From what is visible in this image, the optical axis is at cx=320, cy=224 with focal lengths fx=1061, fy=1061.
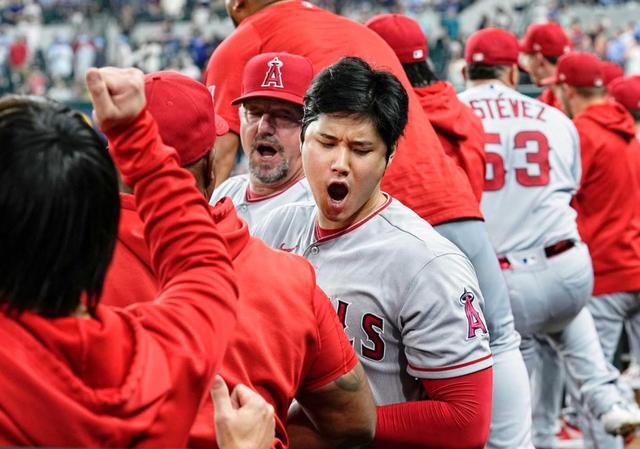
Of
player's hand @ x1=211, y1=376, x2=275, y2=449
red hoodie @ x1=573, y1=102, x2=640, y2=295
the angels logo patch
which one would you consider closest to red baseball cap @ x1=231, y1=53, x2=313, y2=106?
the angels logo patch

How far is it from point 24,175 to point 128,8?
1012 inches

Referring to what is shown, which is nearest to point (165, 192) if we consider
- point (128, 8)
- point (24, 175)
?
point (24, 175)

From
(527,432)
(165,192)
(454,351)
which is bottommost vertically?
(527,432)

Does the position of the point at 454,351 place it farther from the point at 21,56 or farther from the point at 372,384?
the point at 21,56

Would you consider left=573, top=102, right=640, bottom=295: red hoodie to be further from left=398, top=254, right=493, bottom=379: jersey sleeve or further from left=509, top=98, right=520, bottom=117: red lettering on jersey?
left=398, top=254, right=493, bottom=379: jersey sleeve

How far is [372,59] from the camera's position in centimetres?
355

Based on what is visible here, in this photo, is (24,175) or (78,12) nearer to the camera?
(24,175)

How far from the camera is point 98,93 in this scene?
1.56 meters

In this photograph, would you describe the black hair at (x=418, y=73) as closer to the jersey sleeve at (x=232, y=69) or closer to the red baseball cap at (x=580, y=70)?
the jersey sleeve at (x=232, y=69)

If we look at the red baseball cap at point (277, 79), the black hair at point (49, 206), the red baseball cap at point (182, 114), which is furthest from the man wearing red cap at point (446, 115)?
the black hair at point (49, 206)

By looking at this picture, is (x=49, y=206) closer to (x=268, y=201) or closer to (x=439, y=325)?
(x=439, y=325)

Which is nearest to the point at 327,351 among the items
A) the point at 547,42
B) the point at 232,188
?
the point at 232,188

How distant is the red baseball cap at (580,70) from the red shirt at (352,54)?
276 centimetres

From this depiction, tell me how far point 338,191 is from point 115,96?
1203mm
